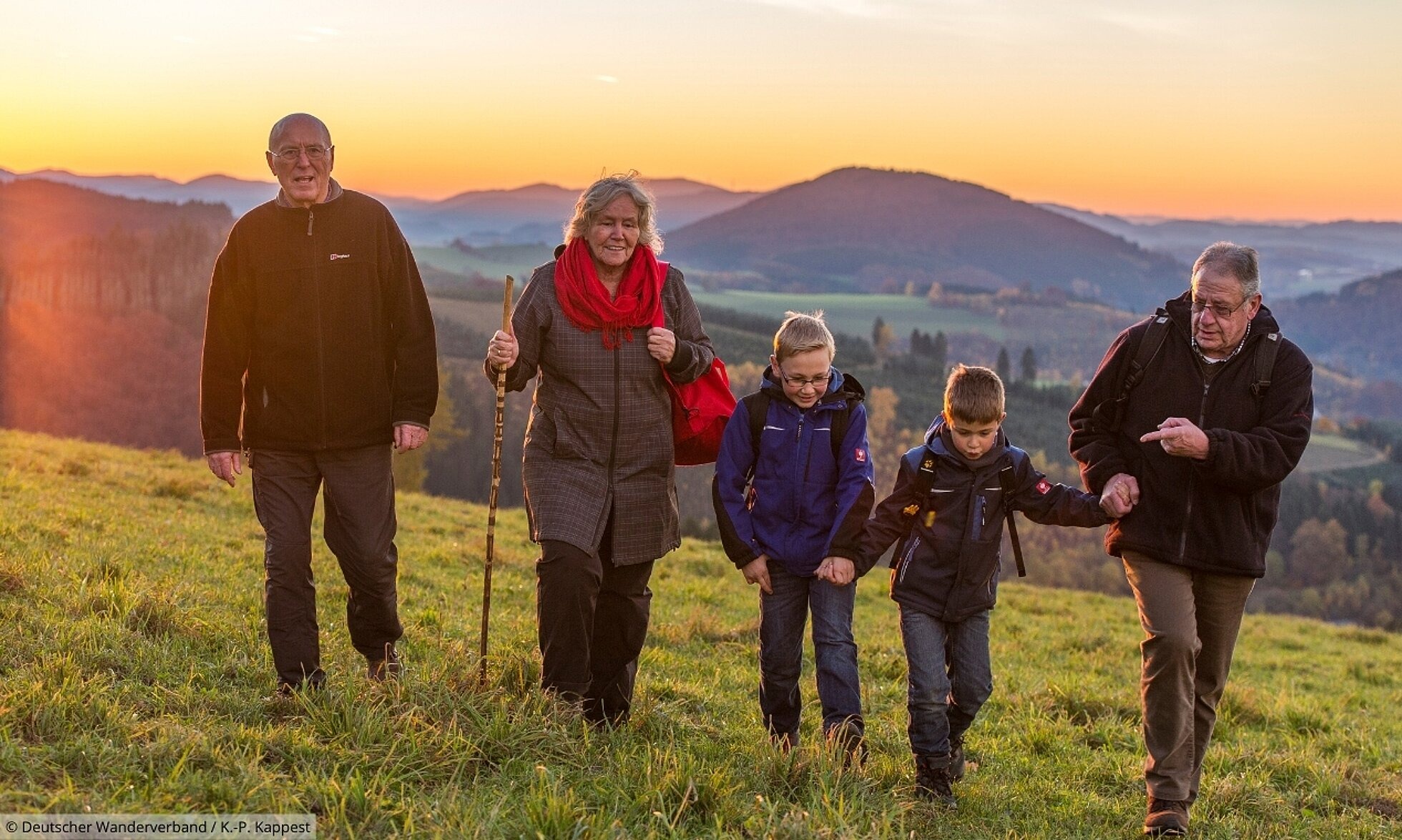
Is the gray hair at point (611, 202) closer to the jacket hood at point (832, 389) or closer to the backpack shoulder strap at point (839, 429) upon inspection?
the jacket hood at point (832, 389)

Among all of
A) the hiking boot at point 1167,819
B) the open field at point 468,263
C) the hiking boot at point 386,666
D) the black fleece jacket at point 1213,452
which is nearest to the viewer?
the black fleece jacket at point 1213,452

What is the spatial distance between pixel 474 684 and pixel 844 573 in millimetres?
1896

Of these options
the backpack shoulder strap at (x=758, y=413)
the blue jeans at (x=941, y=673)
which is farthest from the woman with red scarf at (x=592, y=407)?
the blue jeans at (x=941, y=673)

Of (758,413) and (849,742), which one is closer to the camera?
(849,742)

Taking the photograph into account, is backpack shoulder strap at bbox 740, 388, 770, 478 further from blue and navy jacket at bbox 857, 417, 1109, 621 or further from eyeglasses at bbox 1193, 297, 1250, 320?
eyeglasses at bbox 1193, 297, 1250, 320

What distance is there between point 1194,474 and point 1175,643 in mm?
814

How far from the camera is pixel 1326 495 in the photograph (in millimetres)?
106688

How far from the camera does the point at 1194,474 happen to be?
17.0 feet

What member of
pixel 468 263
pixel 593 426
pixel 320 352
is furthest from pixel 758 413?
pixel 468 263

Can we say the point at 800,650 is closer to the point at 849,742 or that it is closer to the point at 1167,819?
the point at 849,742

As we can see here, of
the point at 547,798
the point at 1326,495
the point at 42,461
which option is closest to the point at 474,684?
the point at 547,798

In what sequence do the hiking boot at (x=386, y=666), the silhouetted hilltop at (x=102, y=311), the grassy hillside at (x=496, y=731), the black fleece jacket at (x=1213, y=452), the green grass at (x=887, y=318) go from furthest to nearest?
the green grass at (x=887, y=318) → the silhouetted hilltop at (x=102, y=311) → the hiking boot at (x=386, y=666) → the black fleece jacket at (x=1213, y=452) → the grassy hillside at (x=496, y=731)

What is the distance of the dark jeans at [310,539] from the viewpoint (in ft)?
17.7

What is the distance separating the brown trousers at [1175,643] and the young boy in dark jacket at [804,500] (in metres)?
1.42
